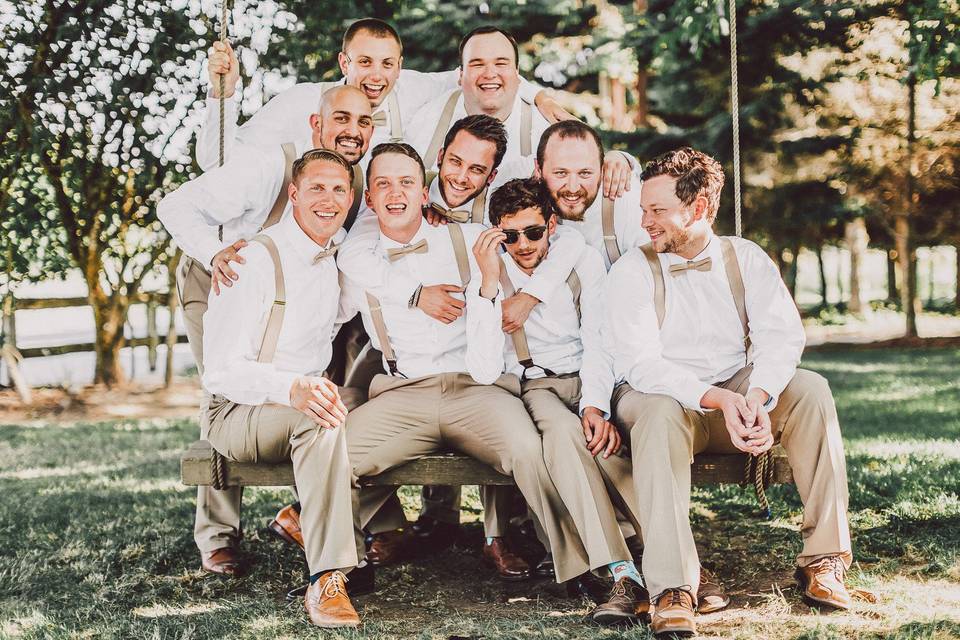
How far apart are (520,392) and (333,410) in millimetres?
873

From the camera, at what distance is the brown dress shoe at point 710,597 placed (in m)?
3.74

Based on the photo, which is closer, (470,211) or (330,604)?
(330,604)

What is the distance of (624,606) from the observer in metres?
3.55

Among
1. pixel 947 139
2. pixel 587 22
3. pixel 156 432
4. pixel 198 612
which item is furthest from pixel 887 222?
pixel 198 612

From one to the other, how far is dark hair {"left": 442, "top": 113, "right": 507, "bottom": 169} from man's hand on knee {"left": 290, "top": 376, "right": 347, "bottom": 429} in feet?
4.30

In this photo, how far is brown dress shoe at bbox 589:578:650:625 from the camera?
354cm

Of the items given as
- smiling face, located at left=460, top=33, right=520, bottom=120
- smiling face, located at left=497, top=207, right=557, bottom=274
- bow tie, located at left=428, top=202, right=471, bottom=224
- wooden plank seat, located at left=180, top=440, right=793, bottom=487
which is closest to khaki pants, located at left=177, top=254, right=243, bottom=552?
wooden plank seat, located at left=180, top=440, right=793, bottom=487

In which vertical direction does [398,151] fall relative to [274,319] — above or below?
above

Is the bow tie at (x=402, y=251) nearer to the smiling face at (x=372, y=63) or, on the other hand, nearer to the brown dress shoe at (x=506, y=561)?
the smiling face at (x=372, y=63)

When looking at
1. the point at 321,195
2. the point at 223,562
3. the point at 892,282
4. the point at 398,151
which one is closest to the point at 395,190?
the point at 398,151

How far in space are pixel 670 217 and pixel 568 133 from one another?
0.67 m

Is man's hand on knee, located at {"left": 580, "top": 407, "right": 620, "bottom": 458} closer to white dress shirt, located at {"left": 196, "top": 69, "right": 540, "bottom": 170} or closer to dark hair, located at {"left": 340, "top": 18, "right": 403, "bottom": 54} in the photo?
white dress shirt, located at {"left": 196, "top": 69, "right": 540, "bottom": 170}

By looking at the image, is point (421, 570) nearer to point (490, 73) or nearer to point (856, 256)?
point (490, 73)

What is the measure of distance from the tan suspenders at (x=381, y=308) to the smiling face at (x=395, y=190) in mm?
218
